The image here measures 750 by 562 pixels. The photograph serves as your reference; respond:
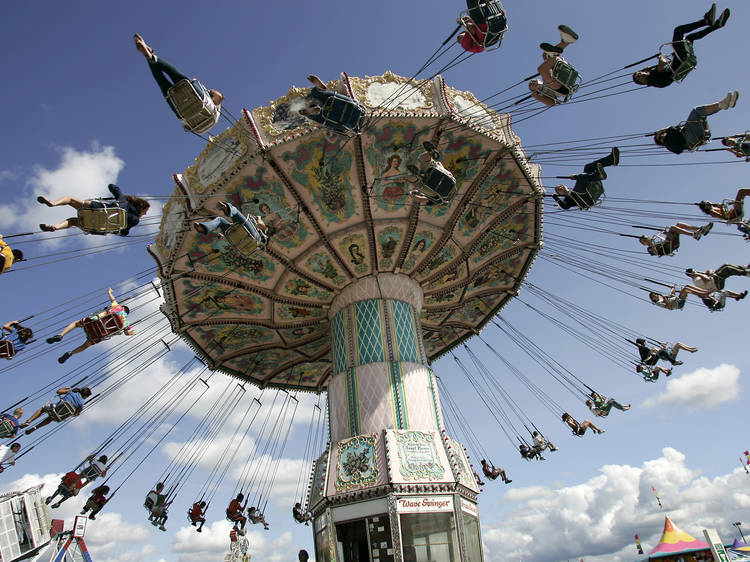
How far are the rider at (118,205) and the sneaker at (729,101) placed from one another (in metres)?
9.96

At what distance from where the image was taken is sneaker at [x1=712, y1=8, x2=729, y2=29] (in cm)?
801


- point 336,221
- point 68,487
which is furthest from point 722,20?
point 68,487

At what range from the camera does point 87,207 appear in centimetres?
782

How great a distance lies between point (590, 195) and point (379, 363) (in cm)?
595

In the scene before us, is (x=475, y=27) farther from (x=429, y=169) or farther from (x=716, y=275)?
(x=716, y=275)

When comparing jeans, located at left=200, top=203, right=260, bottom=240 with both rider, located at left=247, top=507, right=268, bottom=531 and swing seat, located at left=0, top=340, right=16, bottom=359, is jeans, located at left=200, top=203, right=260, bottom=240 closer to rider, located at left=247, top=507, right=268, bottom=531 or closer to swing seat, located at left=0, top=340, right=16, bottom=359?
swing seat, located at left=0, top=340, right=16, bottom=359

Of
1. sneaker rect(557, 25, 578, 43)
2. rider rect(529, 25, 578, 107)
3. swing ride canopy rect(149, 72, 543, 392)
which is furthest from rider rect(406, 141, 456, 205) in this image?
sneaker rect(557, 25, 578, 43)

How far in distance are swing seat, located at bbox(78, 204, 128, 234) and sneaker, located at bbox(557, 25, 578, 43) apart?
25.7ft

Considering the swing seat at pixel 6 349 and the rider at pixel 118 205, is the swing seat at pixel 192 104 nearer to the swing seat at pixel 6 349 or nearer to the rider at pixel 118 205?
the rider at pixel 118 205

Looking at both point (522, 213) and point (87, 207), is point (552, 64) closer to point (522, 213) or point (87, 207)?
point (522, 213)

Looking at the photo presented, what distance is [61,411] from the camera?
11164 mm

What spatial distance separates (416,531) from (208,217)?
773 centimetres

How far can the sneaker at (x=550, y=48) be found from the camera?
29.5 feet

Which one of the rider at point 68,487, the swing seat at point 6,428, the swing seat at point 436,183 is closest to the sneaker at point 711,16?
the swing seat at point 436,183
